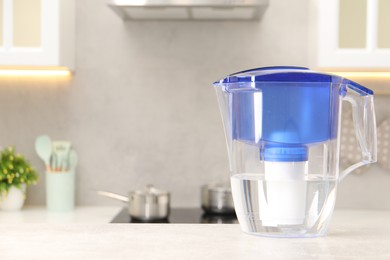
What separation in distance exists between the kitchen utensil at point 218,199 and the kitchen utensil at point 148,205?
16 centimetres

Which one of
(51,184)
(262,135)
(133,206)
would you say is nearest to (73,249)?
(262,135)

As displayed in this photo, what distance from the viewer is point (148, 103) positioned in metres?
2.44

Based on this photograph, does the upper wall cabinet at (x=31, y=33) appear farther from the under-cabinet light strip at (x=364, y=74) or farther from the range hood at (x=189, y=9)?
the under-cabinet light strip at (x=364, y=74)

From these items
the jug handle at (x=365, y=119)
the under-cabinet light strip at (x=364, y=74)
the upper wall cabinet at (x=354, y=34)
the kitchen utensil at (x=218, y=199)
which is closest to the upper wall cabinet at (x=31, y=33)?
the kitchen utensil at (x=218, y=199)

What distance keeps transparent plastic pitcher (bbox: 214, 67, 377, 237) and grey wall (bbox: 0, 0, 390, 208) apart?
119 centimetres

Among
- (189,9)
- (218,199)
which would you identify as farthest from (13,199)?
(189,9)

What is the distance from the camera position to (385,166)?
242 cm

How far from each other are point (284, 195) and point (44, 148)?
135cm

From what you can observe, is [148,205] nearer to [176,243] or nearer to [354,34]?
[354,34]

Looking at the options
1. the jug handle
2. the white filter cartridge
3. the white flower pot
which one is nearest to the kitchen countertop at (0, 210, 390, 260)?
the white filter cartridge

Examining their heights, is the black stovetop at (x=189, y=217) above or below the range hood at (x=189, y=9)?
below

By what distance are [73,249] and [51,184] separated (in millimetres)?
1288

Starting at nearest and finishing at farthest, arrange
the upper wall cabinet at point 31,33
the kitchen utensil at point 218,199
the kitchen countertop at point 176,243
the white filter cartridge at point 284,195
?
the kitchen countertop at point 176,243, the white filter cartridge at point 284,195, the upper wall cabinet at point 31,33, the kitchen utensil at point 218,199

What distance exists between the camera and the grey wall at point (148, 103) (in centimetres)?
243
